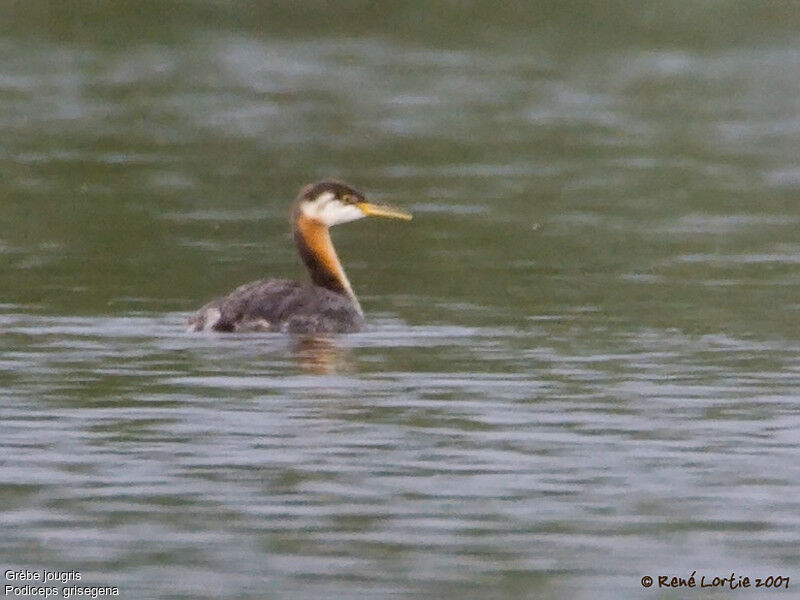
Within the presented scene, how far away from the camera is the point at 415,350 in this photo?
620 inches

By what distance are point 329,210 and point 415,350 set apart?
2548mm

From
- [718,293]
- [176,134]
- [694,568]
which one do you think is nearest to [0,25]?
[176,134]

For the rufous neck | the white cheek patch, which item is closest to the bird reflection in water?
the rufous neck

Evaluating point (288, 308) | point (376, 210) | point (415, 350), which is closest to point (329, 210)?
point (376, 210)

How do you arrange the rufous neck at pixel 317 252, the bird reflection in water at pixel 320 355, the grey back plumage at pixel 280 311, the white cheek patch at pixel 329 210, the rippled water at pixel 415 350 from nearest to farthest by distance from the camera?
the rippled water at pixel 415 350, the bird reflection in water at pixel 320 355, the grey back plumage at pixel 280 311, the rufous neck at pixel 317 252, the white cheek patch at pixel 329 210

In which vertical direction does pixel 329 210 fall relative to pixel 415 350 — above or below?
above

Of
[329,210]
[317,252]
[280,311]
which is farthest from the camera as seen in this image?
[329,210]

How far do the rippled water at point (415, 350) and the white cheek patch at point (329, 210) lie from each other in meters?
0.65

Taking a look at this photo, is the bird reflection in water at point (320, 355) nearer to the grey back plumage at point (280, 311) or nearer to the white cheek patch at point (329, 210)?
the grey back plumage at point (280, 311)

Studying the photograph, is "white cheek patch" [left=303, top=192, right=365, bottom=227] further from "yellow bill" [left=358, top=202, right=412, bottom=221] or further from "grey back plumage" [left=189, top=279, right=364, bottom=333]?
"grey back plumage" [left=189, top=279, right=364, bottom=333]

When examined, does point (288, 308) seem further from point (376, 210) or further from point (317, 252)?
point (376, 210)

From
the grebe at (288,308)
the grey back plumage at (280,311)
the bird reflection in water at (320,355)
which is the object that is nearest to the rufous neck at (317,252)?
the grebe at (288,308)

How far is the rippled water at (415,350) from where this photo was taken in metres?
10.7

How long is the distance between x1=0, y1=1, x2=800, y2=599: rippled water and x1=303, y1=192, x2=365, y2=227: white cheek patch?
25.5 inches
